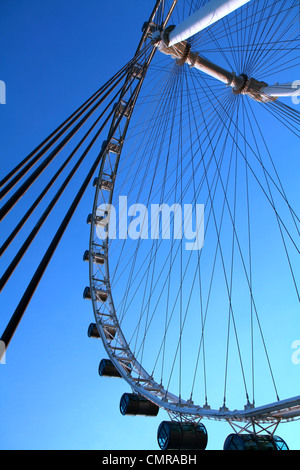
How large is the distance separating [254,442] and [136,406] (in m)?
7.31

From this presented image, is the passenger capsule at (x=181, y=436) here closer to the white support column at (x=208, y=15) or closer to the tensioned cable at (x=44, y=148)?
the tensioned cable at (x=44, y=148)

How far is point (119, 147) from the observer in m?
22.1

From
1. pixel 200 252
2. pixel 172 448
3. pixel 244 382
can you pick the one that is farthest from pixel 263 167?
pixel 172 448

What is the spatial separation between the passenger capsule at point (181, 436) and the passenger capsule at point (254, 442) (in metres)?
2.61

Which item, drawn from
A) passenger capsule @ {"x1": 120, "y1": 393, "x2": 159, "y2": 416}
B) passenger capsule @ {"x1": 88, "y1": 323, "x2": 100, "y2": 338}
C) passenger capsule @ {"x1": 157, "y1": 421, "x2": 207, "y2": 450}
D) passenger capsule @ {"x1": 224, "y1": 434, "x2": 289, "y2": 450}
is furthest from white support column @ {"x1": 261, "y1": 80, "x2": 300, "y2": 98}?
passenger capsule @ {"x1": 88, "y1": 323, "x2": 100, "y2": 338}

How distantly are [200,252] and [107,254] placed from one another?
37.4 ft

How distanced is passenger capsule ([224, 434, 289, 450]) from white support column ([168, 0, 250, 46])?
11.4m

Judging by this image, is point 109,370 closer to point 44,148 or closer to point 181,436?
point 181,436

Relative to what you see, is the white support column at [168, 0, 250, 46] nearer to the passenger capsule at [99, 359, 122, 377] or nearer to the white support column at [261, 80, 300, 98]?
the white support column at [261, 80, 300, 98]

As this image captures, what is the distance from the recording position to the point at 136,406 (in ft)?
49.4

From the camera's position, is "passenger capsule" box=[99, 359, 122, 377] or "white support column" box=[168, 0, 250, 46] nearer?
"white support column" box=[168, 0, 250, 46]

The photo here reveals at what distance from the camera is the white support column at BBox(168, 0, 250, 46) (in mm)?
8694
